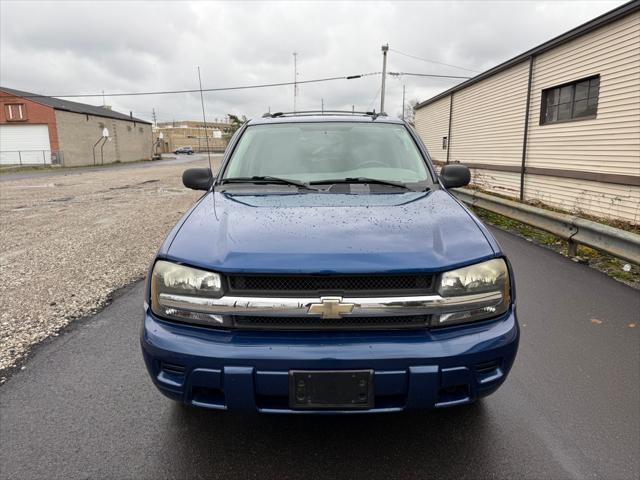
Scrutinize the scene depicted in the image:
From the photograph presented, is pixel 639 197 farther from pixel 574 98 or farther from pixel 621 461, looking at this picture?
pixel 621 461

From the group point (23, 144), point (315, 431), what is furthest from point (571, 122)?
point (23, 144)

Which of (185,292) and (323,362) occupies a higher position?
(185,292)

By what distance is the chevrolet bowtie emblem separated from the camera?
1.92 metres

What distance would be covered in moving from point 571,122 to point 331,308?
10.8 meters

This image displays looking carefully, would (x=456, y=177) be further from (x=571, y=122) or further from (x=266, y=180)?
(x=571, y=122)

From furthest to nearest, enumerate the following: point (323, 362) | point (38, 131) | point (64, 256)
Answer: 1. point (38, 131)
2. point (64, 256)
3. point (323, 362)

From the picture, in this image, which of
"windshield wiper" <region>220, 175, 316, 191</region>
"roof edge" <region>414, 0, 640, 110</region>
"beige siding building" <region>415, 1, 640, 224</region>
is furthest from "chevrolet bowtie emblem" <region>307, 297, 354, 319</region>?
"roof edge" <region>414, 0, 640, 110</region>

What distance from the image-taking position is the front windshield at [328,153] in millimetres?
3197

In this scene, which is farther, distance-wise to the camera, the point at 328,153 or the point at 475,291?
the point at 328,153

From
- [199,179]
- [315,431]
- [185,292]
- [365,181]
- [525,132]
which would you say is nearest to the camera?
[185,292]

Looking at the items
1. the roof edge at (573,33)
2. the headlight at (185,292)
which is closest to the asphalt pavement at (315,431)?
the headlight at (185,292)

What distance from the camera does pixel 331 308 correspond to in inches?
75.7

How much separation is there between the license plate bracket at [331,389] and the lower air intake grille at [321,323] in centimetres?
19

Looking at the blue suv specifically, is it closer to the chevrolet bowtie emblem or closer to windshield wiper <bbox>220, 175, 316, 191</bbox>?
the chevrolet bowtie emblem
